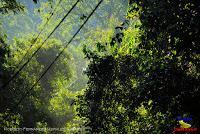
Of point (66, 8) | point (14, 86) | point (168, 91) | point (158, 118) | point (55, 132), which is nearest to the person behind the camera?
point (168, 91)

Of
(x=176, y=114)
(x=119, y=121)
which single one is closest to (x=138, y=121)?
(x=119, y=121)

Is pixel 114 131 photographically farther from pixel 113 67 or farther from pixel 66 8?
pixel 66 8

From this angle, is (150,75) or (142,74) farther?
(142,74)

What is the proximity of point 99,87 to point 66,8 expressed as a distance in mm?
52287

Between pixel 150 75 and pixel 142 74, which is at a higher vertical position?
pixel 142 74

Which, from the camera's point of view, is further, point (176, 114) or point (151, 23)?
point (176, 114)

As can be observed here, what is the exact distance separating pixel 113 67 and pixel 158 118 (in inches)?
94.5

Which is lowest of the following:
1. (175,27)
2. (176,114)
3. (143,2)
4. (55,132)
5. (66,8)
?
(176,114)

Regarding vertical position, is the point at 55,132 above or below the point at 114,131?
above

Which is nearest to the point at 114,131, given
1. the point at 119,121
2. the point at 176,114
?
the point at 119,121

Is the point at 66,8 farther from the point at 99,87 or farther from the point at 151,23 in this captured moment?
the point at 151,23

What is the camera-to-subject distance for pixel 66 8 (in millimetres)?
64688

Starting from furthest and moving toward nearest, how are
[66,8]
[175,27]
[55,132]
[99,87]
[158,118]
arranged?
[66,8] → [55,132] → [99,87] → [158,118] → [175,27]

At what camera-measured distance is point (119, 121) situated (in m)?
13.9
